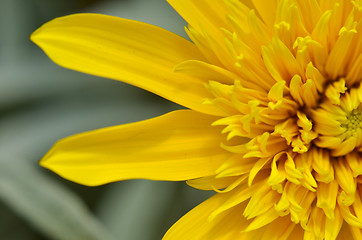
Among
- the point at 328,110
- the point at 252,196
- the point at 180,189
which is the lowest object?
the point at 180,189

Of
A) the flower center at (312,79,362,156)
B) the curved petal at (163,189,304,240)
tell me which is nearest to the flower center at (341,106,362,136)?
the flower center at (312,79,362,156)

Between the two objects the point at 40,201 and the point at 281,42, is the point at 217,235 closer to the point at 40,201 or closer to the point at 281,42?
the point at 281,42

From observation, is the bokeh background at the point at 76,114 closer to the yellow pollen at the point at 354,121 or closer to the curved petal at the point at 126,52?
the curved petal at the point at 126,52

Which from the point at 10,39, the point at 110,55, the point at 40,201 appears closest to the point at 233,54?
the point at 110,55

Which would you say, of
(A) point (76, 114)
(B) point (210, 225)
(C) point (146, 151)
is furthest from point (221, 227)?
(A) point (76, 114)

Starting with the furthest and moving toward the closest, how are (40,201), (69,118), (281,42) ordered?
(69,118) < (40,201) < (281,42)

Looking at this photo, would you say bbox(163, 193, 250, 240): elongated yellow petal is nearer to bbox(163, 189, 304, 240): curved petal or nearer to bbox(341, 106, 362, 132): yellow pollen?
bbox(163, 189, 304, 240): curved petal
